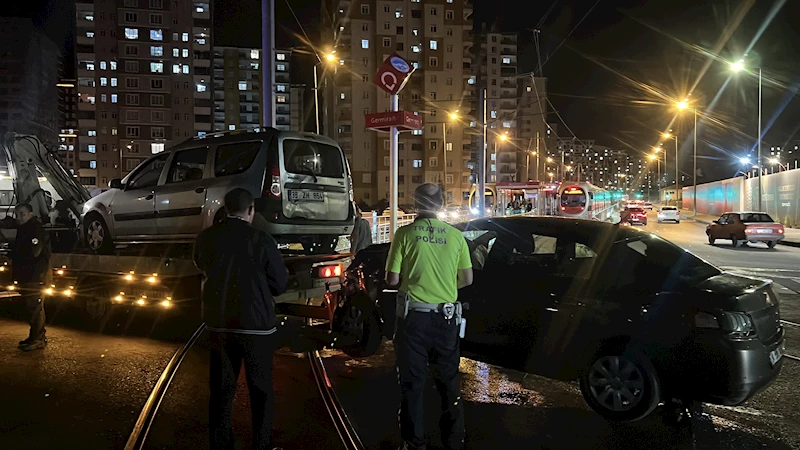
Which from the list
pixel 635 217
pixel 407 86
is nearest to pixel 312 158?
pixel 635 217

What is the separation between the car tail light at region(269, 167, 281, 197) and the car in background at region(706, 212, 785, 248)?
22.0 meters

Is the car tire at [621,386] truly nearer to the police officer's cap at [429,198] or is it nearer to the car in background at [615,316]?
the car in background at [615,316]

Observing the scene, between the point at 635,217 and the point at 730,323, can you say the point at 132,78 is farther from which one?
the point at 730,323

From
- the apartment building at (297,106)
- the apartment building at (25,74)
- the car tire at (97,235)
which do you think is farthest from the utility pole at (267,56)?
the apartment building at (297,106)

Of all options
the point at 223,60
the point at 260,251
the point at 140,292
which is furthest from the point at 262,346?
the point at 223,60

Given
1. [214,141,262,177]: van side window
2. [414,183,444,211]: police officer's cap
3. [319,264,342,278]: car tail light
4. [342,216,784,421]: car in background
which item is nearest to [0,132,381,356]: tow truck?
[319,264,342,278]: car tail light

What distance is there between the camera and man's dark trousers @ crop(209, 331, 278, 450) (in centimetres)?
384

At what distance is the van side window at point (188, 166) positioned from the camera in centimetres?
816

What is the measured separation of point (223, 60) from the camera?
10850 centimetres

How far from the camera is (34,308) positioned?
7.28m

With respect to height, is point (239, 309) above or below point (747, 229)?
below

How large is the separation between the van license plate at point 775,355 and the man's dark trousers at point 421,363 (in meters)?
2.47

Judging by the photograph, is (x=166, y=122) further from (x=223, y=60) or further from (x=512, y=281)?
(x=512, y=281)

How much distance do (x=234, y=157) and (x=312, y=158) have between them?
1.01m
